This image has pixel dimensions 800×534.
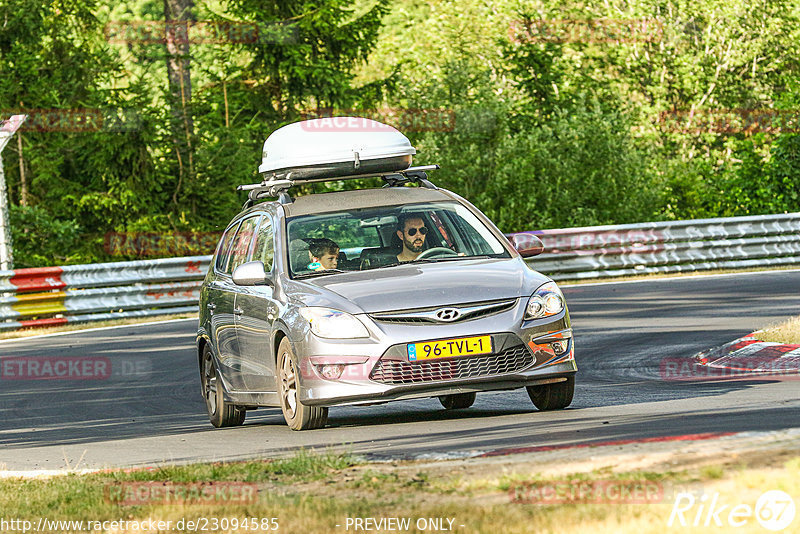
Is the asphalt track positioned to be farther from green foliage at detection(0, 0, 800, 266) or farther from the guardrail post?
green foliage at detection(0, 0, 800, 266)

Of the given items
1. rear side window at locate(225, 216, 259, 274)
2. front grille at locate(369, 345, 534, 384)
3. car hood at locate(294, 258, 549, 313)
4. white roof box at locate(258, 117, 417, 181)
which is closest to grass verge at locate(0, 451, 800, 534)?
front grille at locate(369, 345, 534, 384)

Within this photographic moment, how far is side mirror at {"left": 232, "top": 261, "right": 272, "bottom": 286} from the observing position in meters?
10.0

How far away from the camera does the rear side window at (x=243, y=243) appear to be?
11.2 m

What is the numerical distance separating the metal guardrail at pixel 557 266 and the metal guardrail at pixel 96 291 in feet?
0.05

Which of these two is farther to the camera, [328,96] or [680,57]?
[680,57]

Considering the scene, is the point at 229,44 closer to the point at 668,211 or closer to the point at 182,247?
the point at 182,247

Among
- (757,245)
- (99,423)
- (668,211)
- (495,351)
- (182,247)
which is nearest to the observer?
(495,351)

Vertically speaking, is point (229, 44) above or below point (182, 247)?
above

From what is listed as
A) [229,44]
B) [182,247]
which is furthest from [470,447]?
[229,44]

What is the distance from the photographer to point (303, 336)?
368 inches

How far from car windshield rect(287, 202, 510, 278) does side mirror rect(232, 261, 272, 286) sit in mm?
232

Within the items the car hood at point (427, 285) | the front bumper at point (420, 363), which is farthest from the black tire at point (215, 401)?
the front bumper at point (420, 363)

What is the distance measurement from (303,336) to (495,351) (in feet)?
4.18

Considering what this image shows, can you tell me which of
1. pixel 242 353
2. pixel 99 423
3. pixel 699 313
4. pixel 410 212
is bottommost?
pixel 699 313
